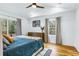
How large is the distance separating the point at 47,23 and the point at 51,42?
337 mm

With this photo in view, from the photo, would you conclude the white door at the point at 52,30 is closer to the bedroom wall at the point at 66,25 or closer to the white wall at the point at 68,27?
the bedroom wall at the point at 66,25

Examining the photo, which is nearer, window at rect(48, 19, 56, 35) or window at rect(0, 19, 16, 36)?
window at rect(0, 19, 16, 36)

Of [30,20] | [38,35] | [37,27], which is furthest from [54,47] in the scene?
[30,20]

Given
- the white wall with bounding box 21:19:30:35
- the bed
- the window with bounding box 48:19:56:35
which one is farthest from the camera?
the window with bounding box 48:19:56:35

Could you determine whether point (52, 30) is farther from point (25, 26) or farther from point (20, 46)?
point (20, 46)

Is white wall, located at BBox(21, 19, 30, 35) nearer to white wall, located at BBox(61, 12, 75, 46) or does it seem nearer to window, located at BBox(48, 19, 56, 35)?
window, located at BBox(48, 19, 56, 35)

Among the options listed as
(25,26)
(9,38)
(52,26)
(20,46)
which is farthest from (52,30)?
(9,38)

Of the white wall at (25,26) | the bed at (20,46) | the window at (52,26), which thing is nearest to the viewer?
the bed at (20,46)

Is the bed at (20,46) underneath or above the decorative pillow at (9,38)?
underneath

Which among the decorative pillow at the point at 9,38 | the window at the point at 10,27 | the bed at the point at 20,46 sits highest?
the window at the point at 10,27

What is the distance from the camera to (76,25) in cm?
156

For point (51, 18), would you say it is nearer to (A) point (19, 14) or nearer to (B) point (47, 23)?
(B) point (47, 23)

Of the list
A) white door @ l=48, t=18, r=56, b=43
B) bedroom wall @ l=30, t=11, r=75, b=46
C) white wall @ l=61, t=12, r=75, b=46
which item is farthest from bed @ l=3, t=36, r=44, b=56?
white wall @ l=61, t=12, r=75, b=46

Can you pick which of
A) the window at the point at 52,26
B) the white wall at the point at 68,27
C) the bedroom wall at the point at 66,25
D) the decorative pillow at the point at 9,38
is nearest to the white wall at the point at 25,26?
the bedroom wall at the point at 66,25
